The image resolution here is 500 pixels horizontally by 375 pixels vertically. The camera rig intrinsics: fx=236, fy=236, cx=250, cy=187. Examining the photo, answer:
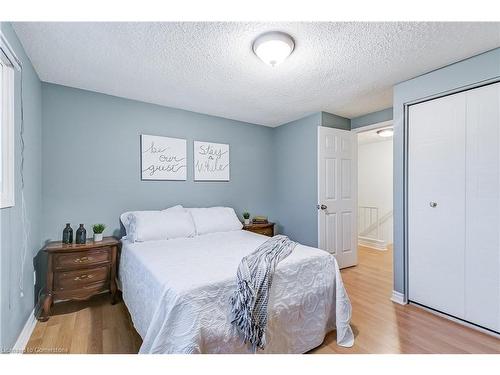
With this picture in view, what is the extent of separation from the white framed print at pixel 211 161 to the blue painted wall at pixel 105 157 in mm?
86

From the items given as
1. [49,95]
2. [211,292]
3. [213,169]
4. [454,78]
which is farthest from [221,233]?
[454,78]

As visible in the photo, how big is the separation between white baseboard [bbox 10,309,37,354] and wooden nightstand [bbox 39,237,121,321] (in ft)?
0.33

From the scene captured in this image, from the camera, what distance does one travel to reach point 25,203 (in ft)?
6.08

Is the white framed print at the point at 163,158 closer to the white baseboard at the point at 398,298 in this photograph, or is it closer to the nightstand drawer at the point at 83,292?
the nightstand drawer at the point at 83,292

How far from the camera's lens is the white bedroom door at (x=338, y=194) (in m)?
3.30

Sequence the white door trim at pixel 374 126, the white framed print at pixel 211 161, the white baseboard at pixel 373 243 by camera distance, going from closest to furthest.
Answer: the white door trim at pixel 374 126 < the white framed print at pixel 211 161 < the white baseboard at pixel 373 243

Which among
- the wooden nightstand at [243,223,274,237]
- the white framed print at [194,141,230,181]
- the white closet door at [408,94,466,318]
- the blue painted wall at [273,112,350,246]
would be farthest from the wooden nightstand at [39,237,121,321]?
the white closet door at [408,94,466,318]

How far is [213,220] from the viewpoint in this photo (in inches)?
118

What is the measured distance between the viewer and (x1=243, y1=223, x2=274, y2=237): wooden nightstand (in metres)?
3.47

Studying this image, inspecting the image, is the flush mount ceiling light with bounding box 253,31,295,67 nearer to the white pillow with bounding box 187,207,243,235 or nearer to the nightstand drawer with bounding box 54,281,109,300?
the white pillow with bounding box 187,207,243,235

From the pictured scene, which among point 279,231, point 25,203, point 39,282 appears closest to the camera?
point 25,203

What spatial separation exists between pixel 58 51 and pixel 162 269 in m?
1.91

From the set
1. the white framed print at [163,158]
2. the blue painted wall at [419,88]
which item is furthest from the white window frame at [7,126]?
the blue painted wall at [419,88]

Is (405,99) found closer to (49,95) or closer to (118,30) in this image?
(118,30)
